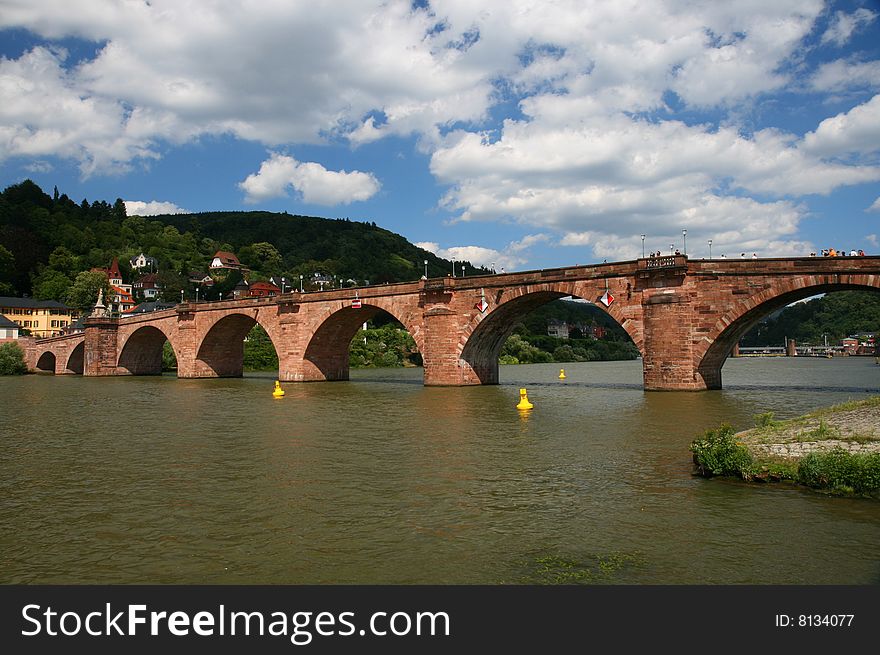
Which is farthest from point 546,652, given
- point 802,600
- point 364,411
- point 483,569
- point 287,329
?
point 287,329

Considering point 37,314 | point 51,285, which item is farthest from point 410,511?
point 51,285

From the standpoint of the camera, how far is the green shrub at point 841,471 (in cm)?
1025

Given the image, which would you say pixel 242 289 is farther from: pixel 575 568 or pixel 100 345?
pixel 575 568

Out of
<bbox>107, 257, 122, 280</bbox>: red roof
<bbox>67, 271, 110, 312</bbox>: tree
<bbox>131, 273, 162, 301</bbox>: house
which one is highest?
<bbox>107, 257, 122, 280</bbox>: red roof

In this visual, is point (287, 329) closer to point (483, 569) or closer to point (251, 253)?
point (483, 569)

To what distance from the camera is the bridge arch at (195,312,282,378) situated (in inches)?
2360

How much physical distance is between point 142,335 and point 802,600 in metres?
73.8

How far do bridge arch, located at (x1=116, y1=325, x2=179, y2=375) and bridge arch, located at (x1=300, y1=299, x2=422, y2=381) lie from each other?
85.7ft

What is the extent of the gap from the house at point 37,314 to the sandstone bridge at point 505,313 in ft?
152

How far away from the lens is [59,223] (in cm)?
13850

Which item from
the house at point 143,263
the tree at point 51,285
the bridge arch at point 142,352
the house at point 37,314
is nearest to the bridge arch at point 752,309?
the bridge arch at point 142,352

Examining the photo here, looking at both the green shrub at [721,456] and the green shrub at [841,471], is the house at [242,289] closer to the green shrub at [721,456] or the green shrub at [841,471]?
the green shrub at [721,456]

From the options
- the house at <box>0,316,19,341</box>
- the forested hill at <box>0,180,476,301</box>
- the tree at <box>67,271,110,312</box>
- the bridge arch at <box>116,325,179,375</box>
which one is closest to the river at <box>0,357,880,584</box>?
the bridge arch at <box>116,325,179,375</box>

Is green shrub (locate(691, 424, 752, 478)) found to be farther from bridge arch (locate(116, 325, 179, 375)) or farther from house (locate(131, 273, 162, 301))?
house (locate(131, 273, 162, 301))
